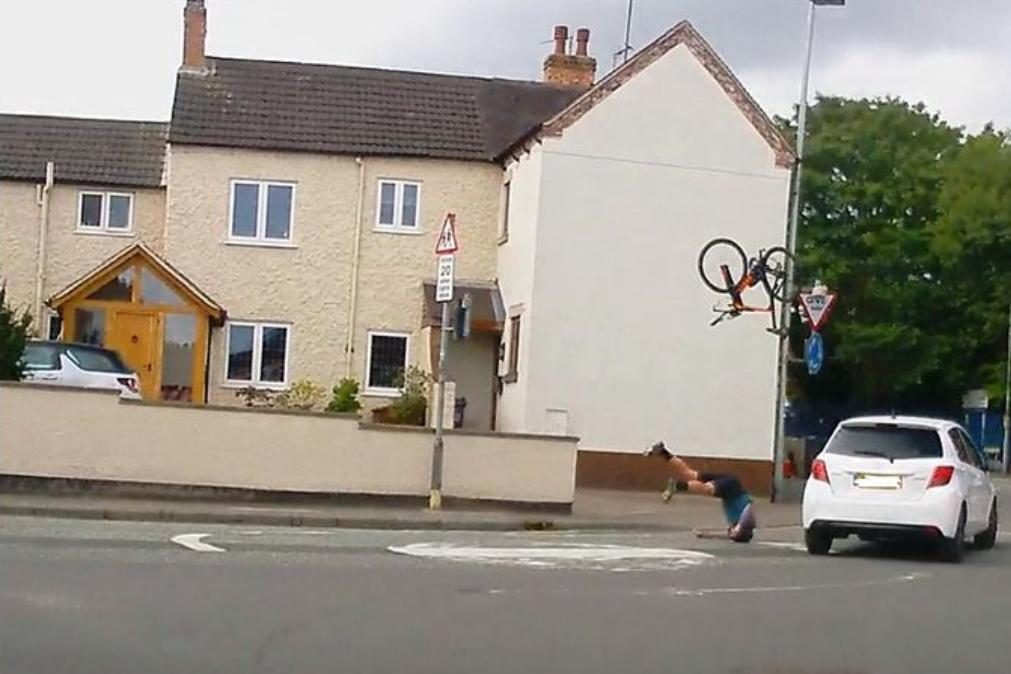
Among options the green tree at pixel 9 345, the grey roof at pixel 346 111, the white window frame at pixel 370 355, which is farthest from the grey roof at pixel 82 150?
the green tree at pixel 9 345

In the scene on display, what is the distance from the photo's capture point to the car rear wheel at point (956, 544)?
19391mm

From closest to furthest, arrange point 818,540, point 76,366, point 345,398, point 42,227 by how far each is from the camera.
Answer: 1. point 818,540
2. point 76,366
3. point 345,398
4. point 42,227

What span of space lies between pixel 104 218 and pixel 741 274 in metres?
13.5

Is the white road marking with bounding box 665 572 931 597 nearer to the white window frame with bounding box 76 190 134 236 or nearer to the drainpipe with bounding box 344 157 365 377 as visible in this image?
the drainpipe with bounding box 344 157 365 377

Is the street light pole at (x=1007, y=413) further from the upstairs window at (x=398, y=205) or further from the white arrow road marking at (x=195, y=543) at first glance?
the white arrow road marking at (x=195, y=543)

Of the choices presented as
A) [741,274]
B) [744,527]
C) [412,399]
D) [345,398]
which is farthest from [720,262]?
[744,527]

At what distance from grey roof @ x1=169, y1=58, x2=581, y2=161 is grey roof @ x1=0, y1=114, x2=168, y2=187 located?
1827mm

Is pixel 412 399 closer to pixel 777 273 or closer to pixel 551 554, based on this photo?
pixel 777 273

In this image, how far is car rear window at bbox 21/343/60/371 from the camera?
28688mm

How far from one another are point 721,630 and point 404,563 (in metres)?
4.55

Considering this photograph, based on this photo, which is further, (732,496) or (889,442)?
(732,496)

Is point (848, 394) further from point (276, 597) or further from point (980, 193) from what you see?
point (276, 597)

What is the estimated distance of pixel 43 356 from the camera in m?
28.9

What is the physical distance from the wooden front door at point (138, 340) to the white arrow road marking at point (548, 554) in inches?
677
